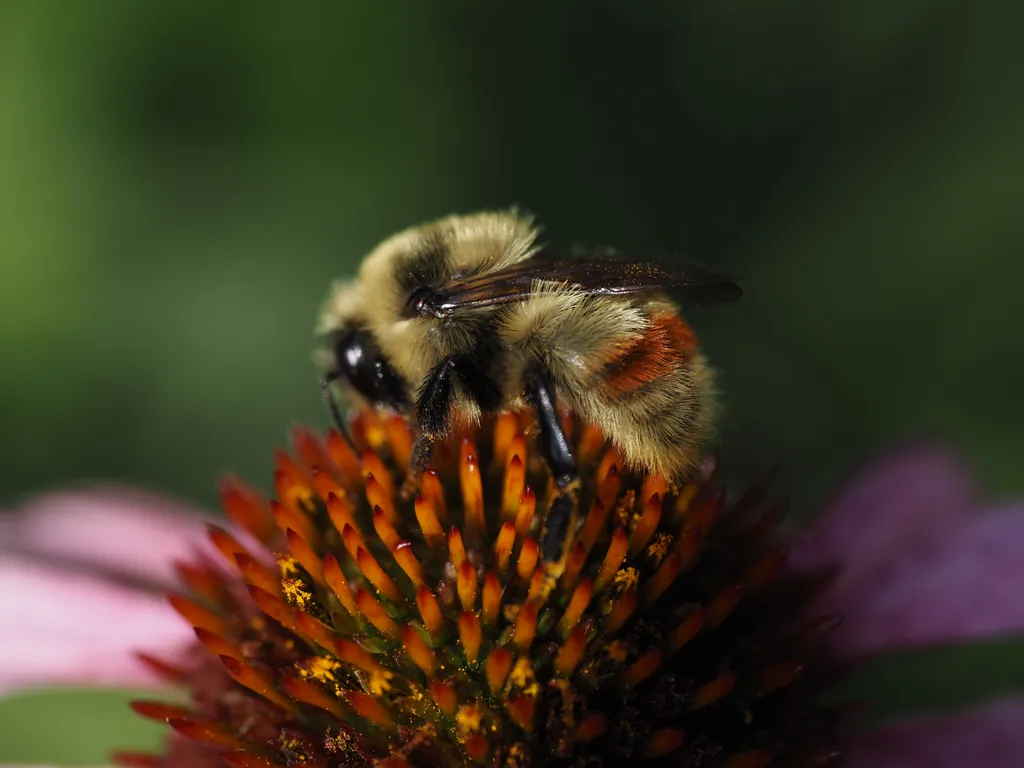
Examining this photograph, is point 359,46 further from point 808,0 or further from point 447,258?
point 447,258

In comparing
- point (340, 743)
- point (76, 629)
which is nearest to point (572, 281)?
point (340, 743)

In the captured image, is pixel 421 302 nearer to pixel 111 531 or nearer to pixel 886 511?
pixel 111 531

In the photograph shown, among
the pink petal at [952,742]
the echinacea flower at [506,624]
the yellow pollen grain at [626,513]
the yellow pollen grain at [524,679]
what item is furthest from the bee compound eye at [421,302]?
the pink petal at [952,742]

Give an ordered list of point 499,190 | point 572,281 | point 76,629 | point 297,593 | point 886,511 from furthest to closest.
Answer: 1. point 499,190
2. point 886,511
3. point 76,629
4. point 297,593
5. point 572,281

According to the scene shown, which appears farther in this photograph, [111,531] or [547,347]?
[111,531]

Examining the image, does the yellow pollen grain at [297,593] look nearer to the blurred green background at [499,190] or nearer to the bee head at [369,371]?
the bee head at [369,371]

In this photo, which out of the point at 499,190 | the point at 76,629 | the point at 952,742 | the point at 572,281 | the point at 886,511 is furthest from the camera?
the point at 499,190
